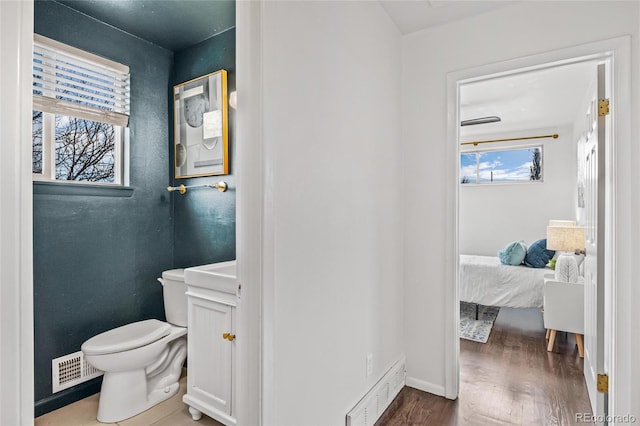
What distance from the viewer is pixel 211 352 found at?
1847mm

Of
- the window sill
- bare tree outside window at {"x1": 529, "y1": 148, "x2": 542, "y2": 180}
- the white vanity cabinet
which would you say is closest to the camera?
the white vanity cabinet

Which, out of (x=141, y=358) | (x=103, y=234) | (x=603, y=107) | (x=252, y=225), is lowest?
(x=141, y=358)

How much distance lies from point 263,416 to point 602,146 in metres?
2.23

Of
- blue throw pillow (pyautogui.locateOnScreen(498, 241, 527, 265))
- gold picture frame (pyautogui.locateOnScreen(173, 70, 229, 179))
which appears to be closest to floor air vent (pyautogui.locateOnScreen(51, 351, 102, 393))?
gold picture frame (pyautogui.locateOnScreen(173, 70, 229, 179))

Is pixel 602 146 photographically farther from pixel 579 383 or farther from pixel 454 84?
pixel 579 383

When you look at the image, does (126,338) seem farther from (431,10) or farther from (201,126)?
(431,10)

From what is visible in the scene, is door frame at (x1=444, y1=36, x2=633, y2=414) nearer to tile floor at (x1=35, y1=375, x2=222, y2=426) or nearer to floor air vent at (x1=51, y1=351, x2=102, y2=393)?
tile floor at (x1=35, y1=375, x2=222, y2=426)

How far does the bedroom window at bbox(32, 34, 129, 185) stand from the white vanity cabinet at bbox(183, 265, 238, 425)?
1.16 meters

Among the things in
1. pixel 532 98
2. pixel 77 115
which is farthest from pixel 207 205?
pixel 532 98

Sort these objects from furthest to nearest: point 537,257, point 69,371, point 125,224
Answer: point 537,257 → point 125,224 → point 69,371

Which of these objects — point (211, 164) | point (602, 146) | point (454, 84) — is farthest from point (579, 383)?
point (211, 164)

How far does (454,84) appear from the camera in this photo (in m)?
2.31

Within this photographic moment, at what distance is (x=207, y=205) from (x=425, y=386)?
79.3 inches

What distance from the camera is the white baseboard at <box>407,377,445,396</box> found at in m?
2.33
